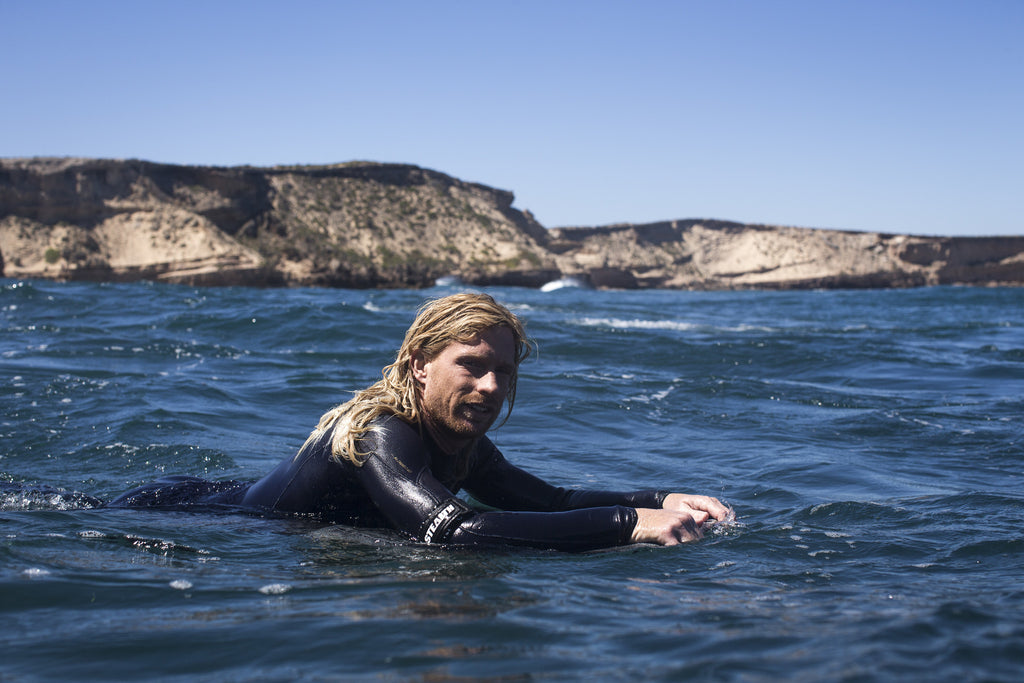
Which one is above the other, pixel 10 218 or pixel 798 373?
pixel 10 218

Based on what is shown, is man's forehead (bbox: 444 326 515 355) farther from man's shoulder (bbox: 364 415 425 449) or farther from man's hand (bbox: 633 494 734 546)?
man's hand (bbox: 633 494 734 546)

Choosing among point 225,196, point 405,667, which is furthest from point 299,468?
point 225,196

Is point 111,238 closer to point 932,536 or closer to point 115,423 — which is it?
point 115,423

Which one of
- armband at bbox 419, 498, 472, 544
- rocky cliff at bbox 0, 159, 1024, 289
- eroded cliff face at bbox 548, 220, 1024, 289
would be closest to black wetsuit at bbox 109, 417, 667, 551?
armband at bbox 419, 498, 472, 544

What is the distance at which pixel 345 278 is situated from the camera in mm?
62844

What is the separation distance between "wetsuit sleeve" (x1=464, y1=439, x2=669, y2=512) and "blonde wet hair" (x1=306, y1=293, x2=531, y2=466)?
0.60 meters

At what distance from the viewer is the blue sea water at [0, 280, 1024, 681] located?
2422 millimetres

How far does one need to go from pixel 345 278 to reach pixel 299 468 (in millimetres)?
60291

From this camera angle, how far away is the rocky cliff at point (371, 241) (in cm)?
5662

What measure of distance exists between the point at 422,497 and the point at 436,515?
0.09 m

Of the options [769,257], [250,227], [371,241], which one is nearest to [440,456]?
[250,227]

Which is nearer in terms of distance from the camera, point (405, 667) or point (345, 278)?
point (405, 667)

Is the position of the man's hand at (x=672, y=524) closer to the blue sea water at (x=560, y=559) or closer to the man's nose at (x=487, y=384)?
the blue sea water at (x=560, y=559)

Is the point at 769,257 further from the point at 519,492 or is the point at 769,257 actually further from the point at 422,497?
the point at 422,497
